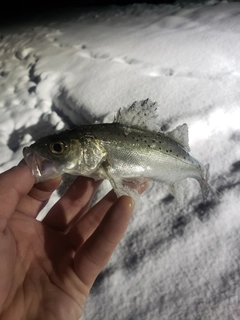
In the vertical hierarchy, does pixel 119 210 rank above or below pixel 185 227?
above

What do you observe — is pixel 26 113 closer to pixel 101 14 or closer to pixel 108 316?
pixel 108 316

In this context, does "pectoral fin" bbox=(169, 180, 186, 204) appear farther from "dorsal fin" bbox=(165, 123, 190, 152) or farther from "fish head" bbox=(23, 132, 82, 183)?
"fish head" bbox=(23, 132, 82, 183)

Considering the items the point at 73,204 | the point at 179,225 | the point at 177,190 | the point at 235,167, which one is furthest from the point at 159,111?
the point at 73,204

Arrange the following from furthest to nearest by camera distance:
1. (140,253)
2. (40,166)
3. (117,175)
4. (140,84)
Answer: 1. (140,84)
2. (140,253)
3. (117,175)
4. (40,166)

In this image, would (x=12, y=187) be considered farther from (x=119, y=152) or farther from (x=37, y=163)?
(x=119, y=152)

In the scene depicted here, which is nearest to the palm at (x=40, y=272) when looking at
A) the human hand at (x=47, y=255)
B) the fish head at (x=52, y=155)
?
the human hand at (x=47, y=255)

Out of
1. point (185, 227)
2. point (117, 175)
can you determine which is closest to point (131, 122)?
point (117, 175)

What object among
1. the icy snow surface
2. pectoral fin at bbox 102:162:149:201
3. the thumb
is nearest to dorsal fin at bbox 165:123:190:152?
pectoral fin at bbox 102:162:149:201

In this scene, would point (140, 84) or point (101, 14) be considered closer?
point (140, 84)
